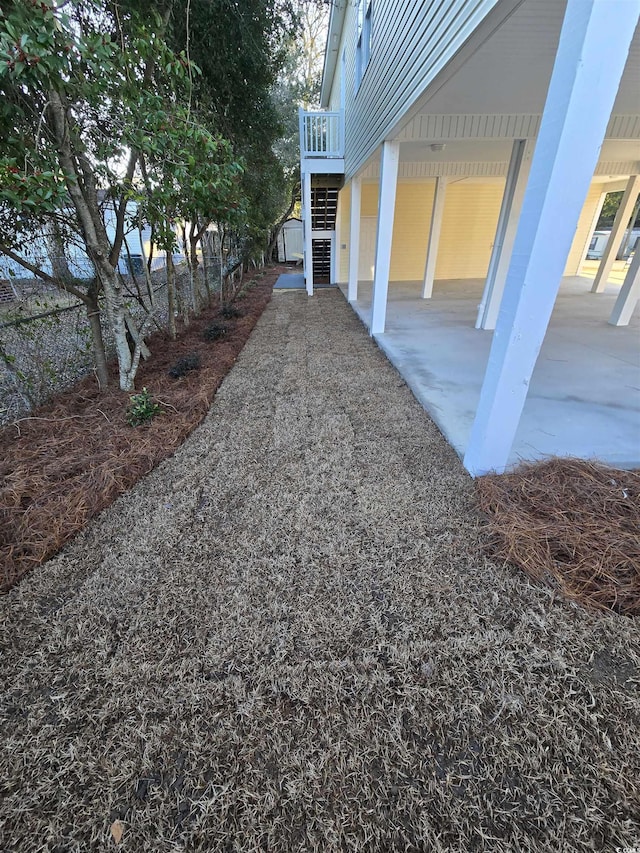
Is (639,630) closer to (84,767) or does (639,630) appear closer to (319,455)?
(319,455)

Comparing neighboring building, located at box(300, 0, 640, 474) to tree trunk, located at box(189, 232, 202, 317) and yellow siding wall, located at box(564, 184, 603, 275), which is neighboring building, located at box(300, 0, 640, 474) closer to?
yellow siding wall, located at box(564, 184, 603, 275)

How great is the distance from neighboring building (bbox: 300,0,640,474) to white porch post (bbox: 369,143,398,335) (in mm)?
22

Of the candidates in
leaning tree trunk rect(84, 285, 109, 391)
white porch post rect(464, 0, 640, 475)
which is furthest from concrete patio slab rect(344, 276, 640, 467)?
leaning tree trunk rect(84, 285, 109, 391)

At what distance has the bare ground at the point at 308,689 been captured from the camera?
108 cm

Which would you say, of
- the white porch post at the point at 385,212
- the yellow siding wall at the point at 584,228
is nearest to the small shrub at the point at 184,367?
the white porch post at the point at 385,212

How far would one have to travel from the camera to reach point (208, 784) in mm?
1165

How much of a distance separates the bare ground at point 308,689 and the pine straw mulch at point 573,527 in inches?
4.1

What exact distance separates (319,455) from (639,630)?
2077 millimetres

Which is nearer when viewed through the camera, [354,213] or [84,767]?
[84,767]

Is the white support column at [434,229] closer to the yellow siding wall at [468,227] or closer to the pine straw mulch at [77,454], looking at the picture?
the yellow siding wall at [468,227]

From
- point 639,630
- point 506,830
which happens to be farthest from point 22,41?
point 639,630

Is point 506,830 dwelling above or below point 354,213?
below

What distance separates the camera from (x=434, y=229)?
8.25 m

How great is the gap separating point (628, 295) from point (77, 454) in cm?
784
